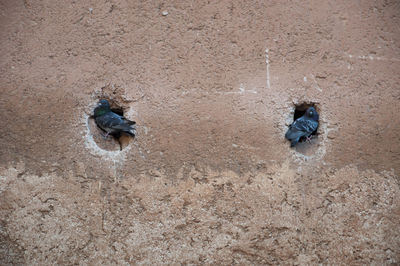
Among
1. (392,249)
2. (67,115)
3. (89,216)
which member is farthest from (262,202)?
(67,115)

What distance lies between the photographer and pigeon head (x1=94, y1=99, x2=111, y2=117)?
2918 mm

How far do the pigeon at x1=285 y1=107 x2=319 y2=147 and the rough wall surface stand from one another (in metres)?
0.08

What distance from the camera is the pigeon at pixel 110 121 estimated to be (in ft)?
9.34

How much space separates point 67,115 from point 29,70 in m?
0.45

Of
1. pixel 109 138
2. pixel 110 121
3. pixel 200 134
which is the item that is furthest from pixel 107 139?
pixel 200 134

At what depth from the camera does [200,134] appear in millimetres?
2898

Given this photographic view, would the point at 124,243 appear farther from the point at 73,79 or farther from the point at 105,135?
the point at 73,79

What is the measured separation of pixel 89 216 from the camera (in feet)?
9.23

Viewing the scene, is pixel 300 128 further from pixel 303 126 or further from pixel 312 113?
pixel 312 113

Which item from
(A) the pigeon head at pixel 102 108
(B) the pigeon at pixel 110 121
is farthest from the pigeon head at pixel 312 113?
(A) the pigeon head at pixel 102 108

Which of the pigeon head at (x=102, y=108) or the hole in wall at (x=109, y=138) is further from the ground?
the pigeon head at (x=102, y=108)

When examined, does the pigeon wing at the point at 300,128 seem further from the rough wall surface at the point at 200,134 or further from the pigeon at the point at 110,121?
the pigeon at the point at 110,121

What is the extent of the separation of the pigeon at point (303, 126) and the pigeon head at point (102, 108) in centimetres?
129

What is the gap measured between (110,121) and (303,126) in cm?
134
